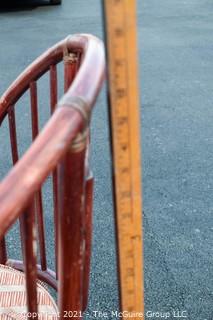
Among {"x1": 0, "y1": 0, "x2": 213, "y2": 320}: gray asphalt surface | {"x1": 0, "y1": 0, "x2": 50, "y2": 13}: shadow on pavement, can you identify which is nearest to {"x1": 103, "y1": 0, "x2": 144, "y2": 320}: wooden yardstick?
{"x1": 0, "y1": 0, "x2": 213, "y2": 320}: gray asphalt surface

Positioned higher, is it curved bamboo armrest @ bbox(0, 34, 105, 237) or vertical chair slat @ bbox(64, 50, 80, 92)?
vertical chair slat @ bbox(64, 50, 80, 92)

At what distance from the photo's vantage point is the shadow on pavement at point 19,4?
7606 millimetres

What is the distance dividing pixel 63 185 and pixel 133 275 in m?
0.25

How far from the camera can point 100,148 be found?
305cm

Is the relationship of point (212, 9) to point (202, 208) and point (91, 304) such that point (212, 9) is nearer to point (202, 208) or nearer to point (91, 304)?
point (202, 208)

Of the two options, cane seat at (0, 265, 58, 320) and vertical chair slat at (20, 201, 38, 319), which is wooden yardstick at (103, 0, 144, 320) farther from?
cane seat at (0, 265, 58, 320)

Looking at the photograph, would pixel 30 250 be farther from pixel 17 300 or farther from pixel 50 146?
pixel 17 300

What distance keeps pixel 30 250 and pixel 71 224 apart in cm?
6

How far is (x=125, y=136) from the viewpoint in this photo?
69cm

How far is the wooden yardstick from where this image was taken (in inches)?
24.9

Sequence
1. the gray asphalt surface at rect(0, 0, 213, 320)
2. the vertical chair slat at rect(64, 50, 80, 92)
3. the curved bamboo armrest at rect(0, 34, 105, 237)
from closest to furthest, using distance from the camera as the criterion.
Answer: the curved bamboo armrest at rect(0, 34, 105, 237), the vertical chair slat at rect(64, 50, 80, 92), the gray asphalt surface at rect(0, 0, 213, 320)

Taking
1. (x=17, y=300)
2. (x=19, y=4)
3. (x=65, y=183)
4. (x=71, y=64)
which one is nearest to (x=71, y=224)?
(x=65, y=183)

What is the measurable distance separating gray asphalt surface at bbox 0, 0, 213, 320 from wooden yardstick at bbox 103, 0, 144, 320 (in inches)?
41.0

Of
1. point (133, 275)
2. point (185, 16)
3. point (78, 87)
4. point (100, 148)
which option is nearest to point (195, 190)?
point (100, 148)
